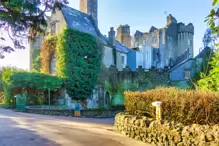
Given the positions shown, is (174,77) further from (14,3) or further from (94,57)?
(14,3)

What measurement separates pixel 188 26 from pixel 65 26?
1078 inches

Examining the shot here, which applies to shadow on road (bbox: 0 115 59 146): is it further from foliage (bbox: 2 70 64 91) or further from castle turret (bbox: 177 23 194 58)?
castle turret (bbox: 177 23 194 58)

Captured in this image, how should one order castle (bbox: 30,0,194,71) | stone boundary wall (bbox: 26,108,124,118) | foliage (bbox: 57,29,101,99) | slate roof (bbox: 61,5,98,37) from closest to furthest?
stone boundary wall (bbox: 26,108,124,118) → foliage (bbox: 57,29,101,99) → slate roof (bbox: 61,5,98,37) → castle (bbox: 30,0,194,71)

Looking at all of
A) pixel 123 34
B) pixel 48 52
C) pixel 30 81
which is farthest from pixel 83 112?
pixel 123 34

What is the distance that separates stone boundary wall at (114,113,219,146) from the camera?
650 centimetres

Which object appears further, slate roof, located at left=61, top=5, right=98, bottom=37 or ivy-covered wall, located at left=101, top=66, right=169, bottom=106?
ivy-covered wall, located at left=101, top=66, right=169, bottom=106

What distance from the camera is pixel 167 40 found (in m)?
41.8

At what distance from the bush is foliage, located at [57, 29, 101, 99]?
14450mm

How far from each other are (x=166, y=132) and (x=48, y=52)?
2094cm

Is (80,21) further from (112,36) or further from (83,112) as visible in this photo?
(83,112)

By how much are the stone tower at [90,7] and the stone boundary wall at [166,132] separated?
72.9 ft

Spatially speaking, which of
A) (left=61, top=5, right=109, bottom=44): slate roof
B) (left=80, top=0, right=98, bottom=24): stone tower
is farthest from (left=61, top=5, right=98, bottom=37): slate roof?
(left=80, top=0, right=98, bottom=24): stone tower

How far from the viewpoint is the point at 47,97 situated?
22984mm

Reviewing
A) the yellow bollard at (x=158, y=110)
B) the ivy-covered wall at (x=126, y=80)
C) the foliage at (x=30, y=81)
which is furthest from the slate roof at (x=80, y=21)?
the yellow bollard at (x=158, y=110)
